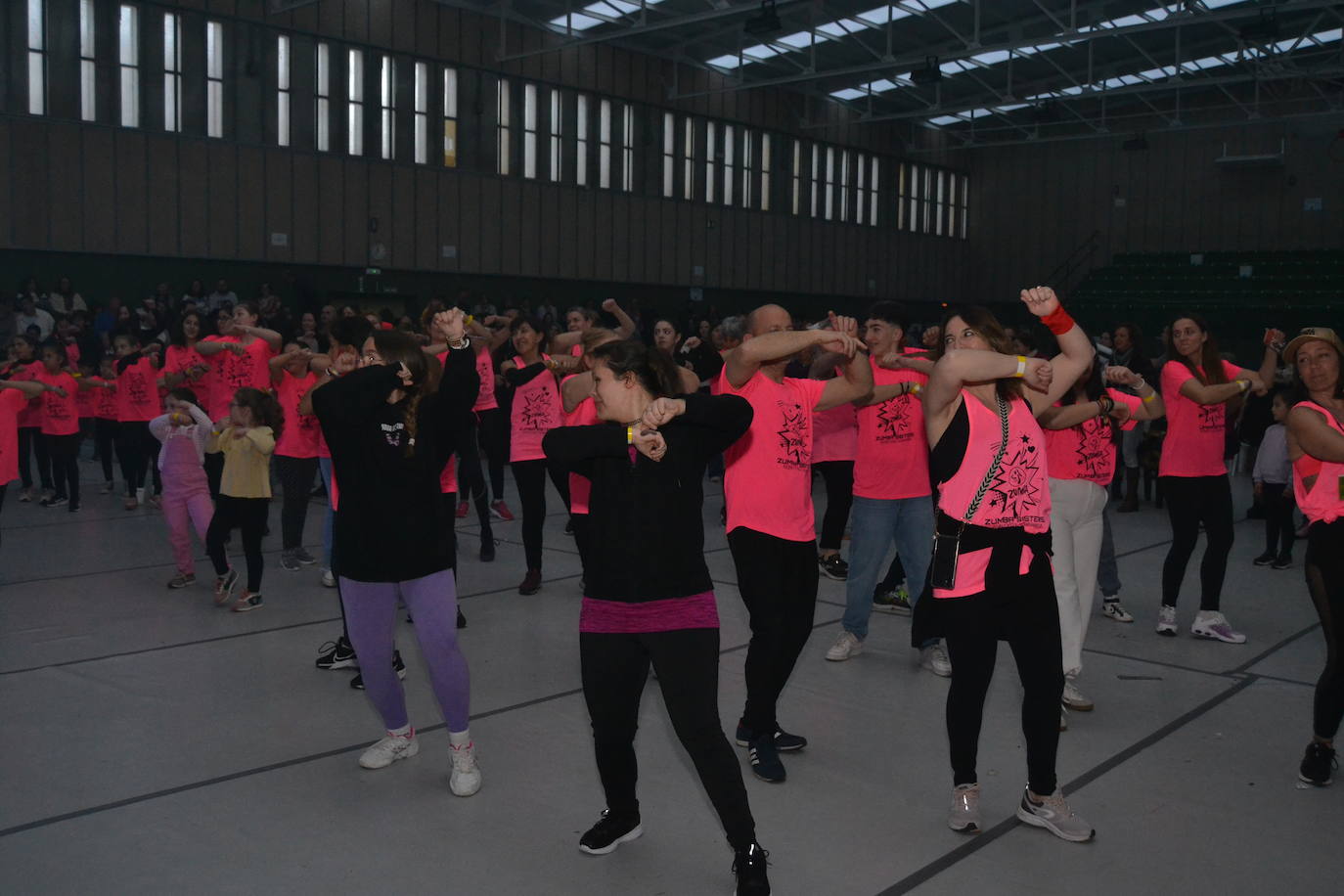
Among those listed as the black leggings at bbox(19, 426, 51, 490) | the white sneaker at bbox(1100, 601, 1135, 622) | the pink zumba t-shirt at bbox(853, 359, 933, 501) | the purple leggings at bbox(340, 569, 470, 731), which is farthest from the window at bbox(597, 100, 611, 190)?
the purple leggings at bbox(340, 569, 470, 731)

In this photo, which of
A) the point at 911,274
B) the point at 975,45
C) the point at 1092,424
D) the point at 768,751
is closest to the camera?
the point at 768,751

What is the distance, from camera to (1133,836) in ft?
12.6

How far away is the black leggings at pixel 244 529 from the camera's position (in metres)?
7.07

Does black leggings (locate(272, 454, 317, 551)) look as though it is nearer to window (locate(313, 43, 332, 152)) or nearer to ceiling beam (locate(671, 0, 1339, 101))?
window (locate(313, 43, 332, 152))

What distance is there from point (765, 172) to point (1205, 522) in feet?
81.9

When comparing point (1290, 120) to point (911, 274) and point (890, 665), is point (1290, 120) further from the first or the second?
point (890, 665)

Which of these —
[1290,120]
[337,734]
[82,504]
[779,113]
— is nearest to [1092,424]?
[337,734]

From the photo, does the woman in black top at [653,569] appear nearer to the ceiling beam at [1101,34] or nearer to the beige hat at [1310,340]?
the beige hat at [1310,340]

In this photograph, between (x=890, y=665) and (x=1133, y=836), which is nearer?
(x=1133, y=836)

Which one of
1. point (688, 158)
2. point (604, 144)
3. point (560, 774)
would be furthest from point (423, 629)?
point (688, 158)

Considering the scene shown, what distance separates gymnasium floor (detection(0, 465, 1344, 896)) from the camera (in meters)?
3.58

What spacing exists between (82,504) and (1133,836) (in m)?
10.5

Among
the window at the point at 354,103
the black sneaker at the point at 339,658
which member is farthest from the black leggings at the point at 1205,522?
the window at the point at 354,103

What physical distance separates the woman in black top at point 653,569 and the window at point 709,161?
26.0 metres
